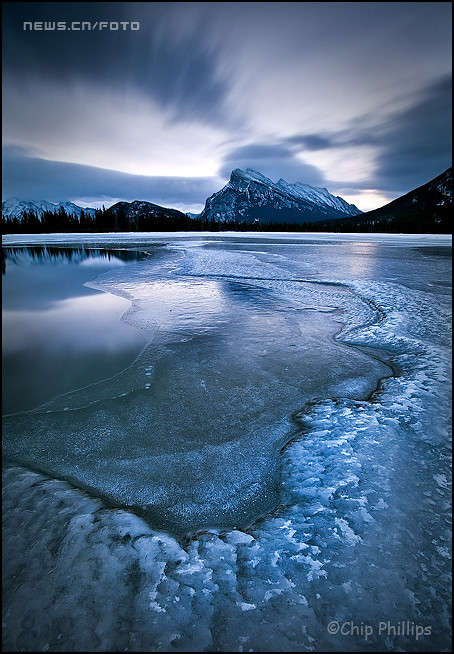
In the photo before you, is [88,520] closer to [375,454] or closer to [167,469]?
[167,469]

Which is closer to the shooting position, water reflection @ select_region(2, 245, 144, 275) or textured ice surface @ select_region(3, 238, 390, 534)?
textured ice surface @ select_region(3, 238, 390, 534)

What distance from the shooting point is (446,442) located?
11.4ft

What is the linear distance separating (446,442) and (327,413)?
1351 millimetres

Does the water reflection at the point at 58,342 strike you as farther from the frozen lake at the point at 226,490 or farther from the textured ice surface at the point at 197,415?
the textured ice surface at the point at 197,415

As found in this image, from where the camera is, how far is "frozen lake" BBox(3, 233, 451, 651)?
6.32ft

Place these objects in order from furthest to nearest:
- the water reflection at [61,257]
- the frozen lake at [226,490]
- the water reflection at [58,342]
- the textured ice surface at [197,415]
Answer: the water reflection at [61,257] < the water reflection at [58,342] < the textured ice surface at [197,415] < the frozen lake at [226,490]

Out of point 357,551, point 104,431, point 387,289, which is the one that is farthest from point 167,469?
point 387,289

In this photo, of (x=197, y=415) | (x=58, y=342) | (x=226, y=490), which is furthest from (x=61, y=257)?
(x=226, y=490)

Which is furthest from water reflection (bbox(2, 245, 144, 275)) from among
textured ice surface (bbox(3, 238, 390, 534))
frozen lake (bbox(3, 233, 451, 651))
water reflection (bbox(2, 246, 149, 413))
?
frozen lake (bbox(3, 233, 451, 651))

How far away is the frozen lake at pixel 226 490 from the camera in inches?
75.9

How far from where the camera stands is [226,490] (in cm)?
295

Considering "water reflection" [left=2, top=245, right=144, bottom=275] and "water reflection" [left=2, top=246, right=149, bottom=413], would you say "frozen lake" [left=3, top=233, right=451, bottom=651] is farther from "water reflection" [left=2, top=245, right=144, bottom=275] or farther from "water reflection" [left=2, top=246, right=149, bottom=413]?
"water reflection" [left=2, top=245, right=144, bottom=275]

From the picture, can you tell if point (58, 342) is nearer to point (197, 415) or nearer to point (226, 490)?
point (197, 415)

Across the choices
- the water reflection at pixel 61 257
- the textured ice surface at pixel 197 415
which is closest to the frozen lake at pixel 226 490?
the textured ice surface at pixel 197 415
